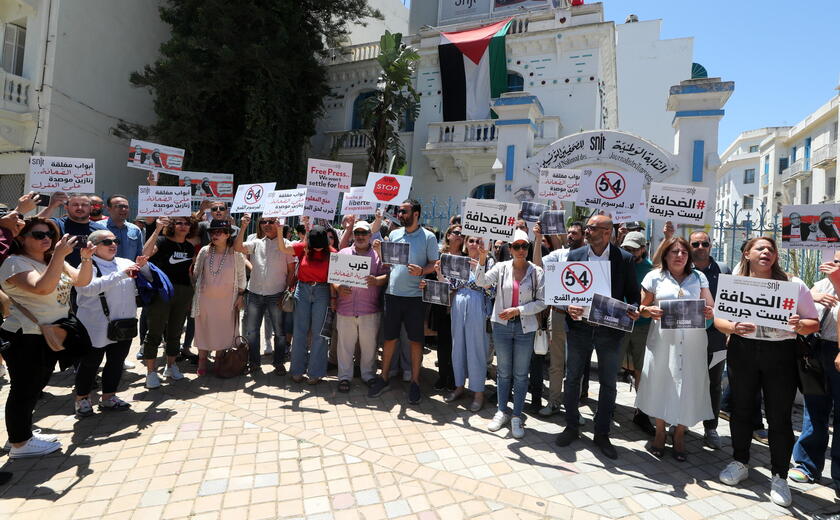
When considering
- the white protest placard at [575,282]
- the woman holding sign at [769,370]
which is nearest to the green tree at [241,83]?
the white protest placard at [575,282]

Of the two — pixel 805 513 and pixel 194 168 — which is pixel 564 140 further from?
pixel 194 168

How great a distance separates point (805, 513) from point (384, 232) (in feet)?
17.2

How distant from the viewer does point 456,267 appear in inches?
180

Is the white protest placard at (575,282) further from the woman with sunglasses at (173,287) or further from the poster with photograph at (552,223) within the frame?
the woman with sunglasses at (173,287)

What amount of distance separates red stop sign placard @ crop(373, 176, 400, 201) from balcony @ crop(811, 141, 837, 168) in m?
32.9

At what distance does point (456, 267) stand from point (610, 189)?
7.15ft

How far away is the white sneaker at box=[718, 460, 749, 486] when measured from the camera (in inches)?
136

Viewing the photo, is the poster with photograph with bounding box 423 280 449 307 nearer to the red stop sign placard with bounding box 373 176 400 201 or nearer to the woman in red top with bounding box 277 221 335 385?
the woman in red top with bounding box 277 221 335 385

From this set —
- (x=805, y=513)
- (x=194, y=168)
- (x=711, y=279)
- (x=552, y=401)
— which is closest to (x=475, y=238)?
(x=552, y=401)

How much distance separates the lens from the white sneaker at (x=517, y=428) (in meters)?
4.13

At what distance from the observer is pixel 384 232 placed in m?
6.60

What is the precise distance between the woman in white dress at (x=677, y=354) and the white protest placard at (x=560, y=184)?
80.3 inches

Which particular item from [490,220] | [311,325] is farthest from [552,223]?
[311,325]

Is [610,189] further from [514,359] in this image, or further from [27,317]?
[27,317]
